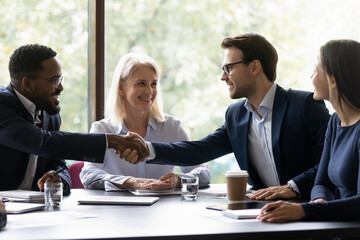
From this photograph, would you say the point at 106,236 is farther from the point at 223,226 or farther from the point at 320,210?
the point at 320,210

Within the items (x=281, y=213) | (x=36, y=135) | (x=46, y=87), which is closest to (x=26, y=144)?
(x=36, y=135)

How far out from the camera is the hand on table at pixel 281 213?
1829 millimetres

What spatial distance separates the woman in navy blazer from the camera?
218 cm

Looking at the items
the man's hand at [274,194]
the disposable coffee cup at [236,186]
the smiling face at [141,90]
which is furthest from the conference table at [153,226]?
the smiling face at [141,90]

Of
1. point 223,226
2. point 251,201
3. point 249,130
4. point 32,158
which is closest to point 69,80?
point 32,158

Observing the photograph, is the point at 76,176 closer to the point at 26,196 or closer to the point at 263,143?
the point at 26,196

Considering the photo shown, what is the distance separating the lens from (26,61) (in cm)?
302

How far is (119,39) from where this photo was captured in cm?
442

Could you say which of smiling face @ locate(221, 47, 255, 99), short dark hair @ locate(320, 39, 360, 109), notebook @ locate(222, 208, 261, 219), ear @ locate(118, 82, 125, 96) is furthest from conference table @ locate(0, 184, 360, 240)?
ear @ locate(118, 82, 125, 96)

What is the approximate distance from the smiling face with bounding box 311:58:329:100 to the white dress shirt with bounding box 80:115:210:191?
2.94ft

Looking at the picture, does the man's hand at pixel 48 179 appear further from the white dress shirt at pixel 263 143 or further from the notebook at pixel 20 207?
the white dress shirt at pixel 263 143

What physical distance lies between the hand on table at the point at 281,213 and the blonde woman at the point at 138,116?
129 centimetres

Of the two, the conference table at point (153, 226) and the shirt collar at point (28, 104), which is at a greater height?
the shirt collar at point (28, 104)

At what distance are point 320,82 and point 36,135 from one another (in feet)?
4.64
